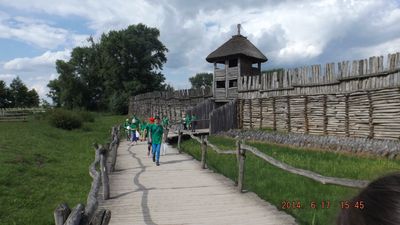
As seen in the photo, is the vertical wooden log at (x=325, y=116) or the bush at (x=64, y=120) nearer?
the vertical wooden log at (x=325, y=116)

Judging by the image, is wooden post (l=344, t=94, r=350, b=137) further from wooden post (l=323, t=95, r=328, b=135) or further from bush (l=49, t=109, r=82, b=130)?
bush (l=49, t=109, r=82, b=130)

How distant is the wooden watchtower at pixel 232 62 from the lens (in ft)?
96.9

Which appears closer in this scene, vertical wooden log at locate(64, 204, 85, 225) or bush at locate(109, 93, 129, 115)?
vertical wooden log at locate(64, 204, 85, 225)

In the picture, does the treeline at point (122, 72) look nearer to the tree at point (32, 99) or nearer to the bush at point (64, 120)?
the tree at point (32, 99)

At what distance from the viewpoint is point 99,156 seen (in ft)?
30.0

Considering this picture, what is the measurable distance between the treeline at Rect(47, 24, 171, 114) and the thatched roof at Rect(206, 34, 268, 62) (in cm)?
3283

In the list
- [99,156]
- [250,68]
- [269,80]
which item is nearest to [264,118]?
[269,80]

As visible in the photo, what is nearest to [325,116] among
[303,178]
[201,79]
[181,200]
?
[303,178]

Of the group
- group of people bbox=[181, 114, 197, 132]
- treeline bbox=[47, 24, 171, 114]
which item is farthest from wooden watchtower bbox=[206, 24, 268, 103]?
treeline bbox=[47, 24, 171, 114]

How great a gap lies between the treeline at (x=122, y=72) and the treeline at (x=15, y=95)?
12.2 m

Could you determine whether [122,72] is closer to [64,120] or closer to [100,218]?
[64,120]

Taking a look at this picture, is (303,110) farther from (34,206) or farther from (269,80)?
(34,206)

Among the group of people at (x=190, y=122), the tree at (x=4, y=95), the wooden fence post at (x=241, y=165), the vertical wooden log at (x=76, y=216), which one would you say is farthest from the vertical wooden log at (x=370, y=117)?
the tree at (x=4, y=95)

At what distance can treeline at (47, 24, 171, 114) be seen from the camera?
211ft
